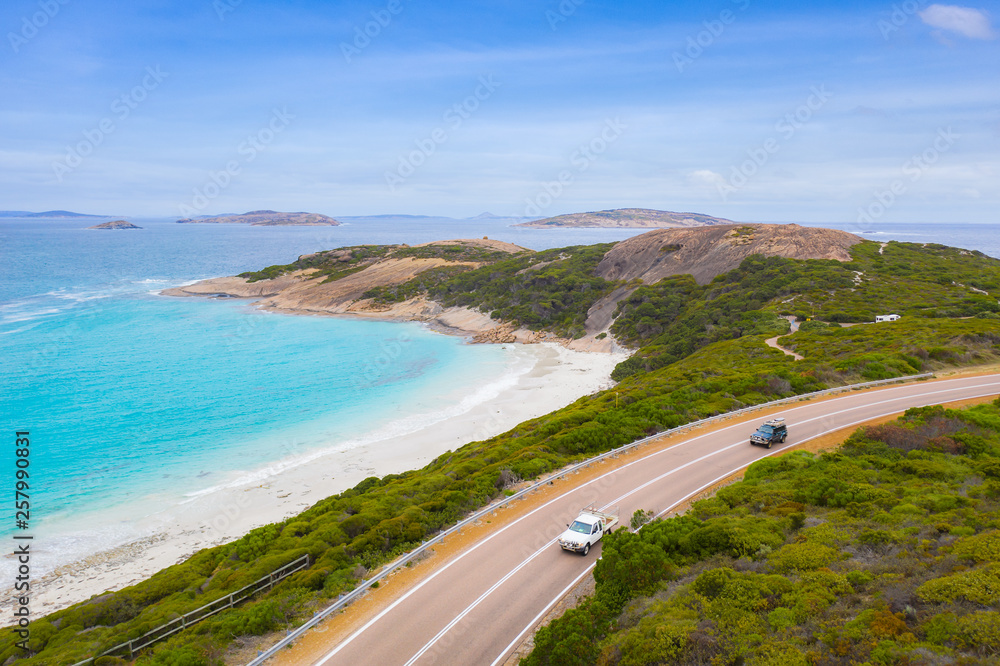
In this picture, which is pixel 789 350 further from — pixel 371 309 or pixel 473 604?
pixel 371 309

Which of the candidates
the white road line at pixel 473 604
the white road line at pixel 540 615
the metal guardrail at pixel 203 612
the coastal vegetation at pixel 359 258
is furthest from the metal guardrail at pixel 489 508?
the coastal vegetation at pixel 359 258

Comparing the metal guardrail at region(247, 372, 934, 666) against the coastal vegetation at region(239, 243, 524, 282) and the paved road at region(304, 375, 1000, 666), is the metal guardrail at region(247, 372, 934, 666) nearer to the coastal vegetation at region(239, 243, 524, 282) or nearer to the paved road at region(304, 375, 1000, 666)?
the paved road at region(304, 375, 1000, 666)

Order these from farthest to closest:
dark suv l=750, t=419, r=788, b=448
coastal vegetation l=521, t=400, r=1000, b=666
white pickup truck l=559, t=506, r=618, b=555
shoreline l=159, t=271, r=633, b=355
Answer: shoreline l=159, t=271, r=633, b=355
dark suv l=750, t=419, r=788, b=448
white pickup truck l=559, t=506, r=618, b=555
coastal vegetation l=521, t=400, r=1000, b=666

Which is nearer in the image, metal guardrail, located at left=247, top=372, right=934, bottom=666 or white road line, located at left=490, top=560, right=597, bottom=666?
white road line, located at left=490, top=560, right=597, bottom=666

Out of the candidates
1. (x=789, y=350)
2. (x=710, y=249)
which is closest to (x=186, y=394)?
(x=789, y=350)

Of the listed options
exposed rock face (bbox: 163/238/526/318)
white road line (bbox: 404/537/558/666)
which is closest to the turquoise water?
exposed rock face (bbox: 163/238/526/318)

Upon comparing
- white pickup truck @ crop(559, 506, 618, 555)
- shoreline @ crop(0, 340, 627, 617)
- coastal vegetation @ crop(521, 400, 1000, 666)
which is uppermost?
coastal vegetation @ crop(521, 400, 1000, 666)
